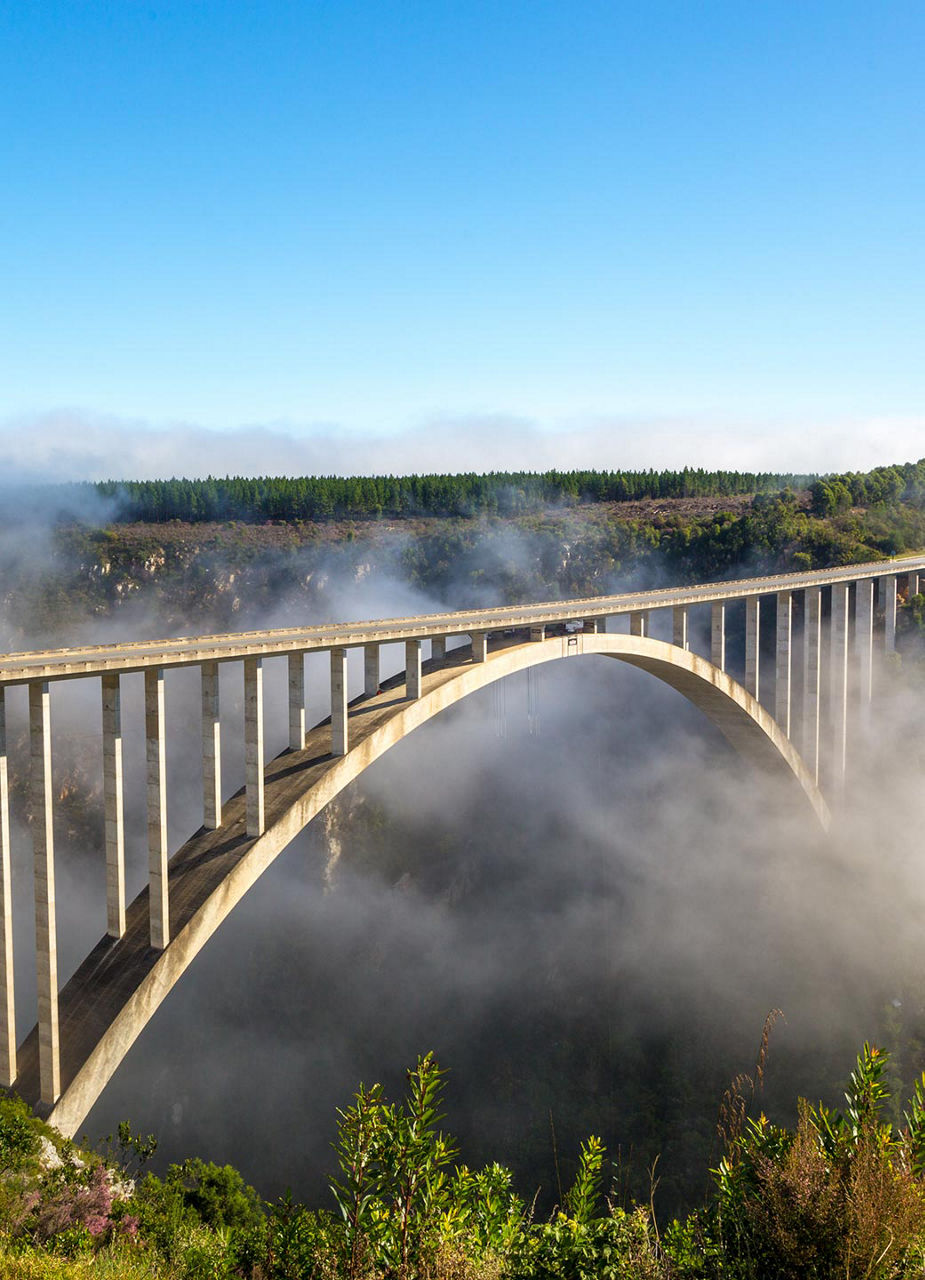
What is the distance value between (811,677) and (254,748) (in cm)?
2836

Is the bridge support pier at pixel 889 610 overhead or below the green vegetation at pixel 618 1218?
overhead

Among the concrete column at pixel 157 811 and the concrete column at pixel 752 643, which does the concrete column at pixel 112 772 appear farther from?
the concrete column at pixel 752 643

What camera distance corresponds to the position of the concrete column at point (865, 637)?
4412cm

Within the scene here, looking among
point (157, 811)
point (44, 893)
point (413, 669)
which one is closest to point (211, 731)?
point (157, 811)

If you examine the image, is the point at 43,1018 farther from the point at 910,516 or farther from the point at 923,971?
the point at 910,516

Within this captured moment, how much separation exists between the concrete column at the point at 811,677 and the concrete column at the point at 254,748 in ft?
85.4

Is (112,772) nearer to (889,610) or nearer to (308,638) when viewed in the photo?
(308,638)

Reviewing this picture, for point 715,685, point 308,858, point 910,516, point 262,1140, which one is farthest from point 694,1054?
point 910,516

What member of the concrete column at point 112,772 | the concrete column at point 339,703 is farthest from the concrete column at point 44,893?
the concrete column at point 339,703

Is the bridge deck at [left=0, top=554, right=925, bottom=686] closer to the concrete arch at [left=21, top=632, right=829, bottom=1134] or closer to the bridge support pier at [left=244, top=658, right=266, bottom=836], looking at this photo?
the bridge support pier at [left=244, top=658, right=266, bottom=836]

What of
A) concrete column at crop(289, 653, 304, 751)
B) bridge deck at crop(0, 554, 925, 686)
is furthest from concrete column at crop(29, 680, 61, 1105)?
concrete column at crop(289, 653, 304, 751)

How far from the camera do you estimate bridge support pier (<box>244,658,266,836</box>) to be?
19.1 meters

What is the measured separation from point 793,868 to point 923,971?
715 cm

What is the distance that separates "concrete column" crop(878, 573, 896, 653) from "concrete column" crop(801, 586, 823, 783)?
6656mm
